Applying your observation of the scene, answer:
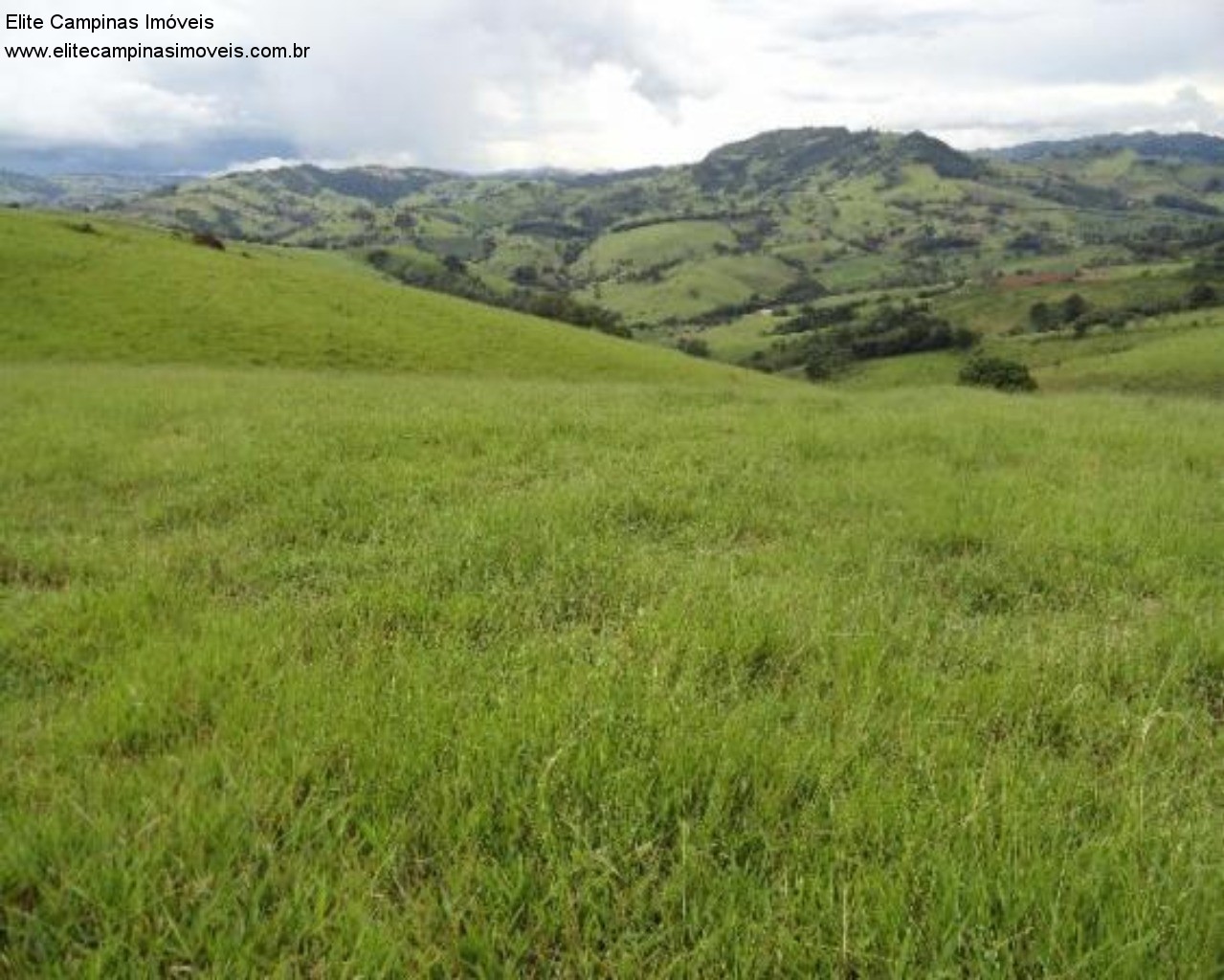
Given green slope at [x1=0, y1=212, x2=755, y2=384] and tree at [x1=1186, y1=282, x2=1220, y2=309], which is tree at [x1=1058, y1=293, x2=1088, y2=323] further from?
green slope at [x1=0, y1=212, x2=755, y2=384]

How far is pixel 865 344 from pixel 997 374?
3189 inches

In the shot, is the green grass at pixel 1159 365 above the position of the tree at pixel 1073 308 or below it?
below

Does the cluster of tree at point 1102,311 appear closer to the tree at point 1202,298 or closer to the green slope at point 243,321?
the tree at point 1202,298

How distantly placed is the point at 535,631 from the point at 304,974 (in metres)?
3.06

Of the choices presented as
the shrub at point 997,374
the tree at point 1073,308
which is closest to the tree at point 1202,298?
the tree at point 1073,308

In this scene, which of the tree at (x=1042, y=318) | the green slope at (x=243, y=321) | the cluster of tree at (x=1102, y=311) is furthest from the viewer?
the tree at (x=1042, y=318)

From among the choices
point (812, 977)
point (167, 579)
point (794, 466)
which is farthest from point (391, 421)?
point (812, 977)

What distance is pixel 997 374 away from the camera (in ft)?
285

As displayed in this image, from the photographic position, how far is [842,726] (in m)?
4.37

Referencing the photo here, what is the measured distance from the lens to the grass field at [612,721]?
9.82 ft

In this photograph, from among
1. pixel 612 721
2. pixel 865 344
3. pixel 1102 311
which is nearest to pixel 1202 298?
pixel 1102 311

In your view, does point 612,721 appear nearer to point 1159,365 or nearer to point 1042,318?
point 1159,365

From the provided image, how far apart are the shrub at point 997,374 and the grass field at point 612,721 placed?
8052 cm

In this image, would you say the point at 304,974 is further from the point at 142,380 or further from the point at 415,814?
the point at 142,380
